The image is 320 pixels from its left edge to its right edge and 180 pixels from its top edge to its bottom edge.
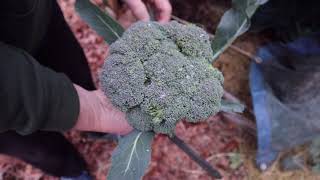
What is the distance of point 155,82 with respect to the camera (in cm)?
83

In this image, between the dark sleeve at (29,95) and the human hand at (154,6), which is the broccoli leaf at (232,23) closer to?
the human hand at (154,6)

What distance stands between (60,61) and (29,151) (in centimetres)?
30

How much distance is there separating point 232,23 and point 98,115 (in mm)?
400

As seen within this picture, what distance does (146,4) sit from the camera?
3.59 ft

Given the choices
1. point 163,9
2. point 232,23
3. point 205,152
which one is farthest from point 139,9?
point 205,152

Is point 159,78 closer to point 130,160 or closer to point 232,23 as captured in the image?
point 130,160

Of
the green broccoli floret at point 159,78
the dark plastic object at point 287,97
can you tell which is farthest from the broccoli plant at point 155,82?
the dark plastic object at point 287,97

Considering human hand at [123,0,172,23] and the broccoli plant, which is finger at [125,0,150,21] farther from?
the broccoli plant

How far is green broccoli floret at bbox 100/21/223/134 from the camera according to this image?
2.72 feet

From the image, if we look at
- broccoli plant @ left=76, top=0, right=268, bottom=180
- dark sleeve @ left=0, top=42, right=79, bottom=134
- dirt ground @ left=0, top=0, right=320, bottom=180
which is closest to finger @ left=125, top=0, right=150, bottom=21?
Answer: broccoli plant @ left=76, top=0, right=268, bottom=180

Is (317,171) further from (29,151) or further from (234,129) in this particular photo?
(29,151)

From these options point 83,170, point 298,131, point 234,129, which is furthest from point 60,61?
point 298,131

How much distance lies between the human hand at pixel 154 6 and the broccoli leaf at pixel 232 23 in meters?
0.14

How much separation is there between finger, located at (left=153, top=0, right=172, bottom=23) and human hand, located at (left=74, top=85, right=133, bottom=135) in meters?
0.25
